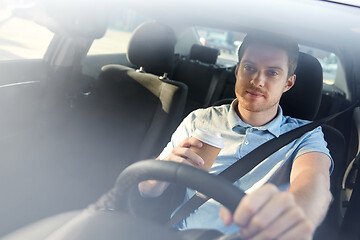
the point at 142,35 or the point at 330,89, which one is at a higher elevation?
the point at 142,35

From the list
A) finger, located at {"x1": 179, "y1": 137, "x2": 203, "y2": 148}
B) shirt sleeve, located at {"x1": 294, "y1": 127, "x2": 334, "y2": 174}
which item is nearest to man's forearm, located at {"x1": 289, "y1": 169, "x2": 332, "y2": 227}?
shirt sleeve, located at {"x1": 294, "y1": 127, "x2": 334, "y2": 174}

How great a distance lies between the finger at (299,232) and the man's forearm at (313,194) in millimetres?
195

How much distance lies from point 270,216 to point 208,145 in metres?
0.30

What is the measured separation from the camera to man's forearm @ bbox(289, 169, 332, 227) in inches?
31.5

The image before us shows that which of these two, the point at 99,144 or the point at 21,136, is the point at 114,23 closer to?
the point at 99,144

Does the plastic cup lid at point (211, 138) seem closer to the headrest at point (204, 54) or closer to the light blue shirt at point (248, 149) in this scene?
the light blue shirt at point (248, 149)

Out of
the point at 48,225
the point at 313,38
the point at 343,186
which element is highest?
the point at 313,38

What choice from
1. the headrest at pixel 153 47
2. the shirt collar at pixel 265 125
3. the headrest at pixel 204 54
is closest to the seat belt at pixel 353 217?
the shirt collar at pixel 265 125

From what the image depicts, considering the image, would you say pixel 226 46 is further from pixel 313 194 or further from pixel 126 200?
pixel 126 200

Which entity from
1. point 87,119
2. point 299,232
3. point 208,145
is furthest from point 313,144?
point 87,119

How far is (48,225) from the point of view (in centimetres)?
90

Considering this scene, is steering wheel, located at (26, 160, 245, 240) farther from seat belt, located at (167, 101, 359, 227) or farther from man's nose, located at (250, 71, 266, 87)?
man's nose, located at (250, 71, 266, 87)

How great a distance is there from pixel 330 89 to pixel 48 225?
222 centimetres

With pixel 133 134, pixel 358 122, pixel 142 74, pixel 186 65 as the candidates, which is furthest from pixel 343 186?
pixel 186 65
